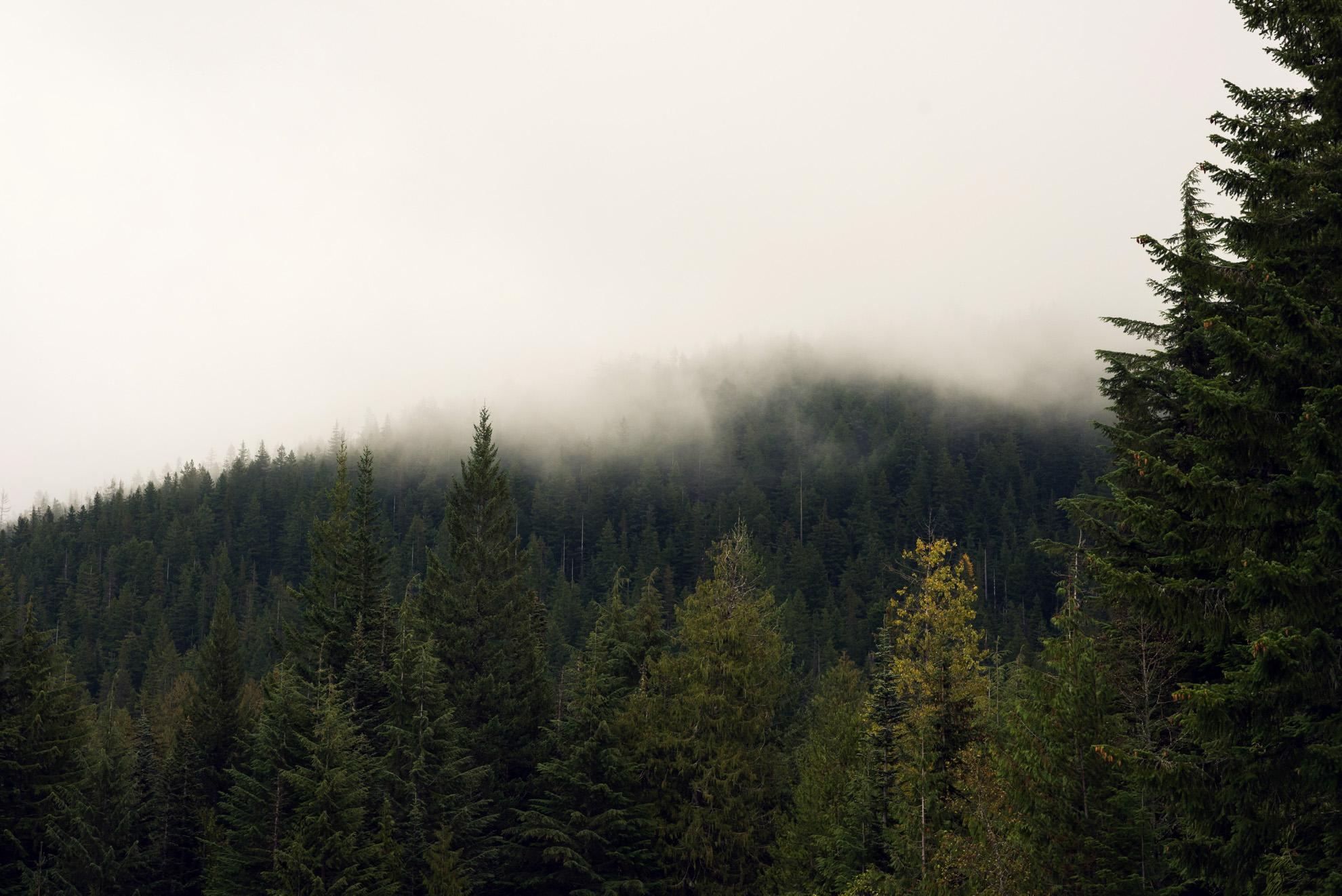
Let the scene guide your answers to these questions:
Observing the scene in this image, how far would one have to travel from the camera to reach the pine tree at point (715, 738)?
31062mm

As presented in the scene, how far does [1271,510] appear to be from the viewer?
914 centimetres

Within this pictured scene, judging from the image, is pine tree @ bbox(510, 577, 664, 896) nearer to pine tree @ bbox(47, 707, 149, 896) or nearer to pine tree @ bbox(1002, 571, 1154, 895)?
pine tree @ bbox(47, 707, 149, 896)

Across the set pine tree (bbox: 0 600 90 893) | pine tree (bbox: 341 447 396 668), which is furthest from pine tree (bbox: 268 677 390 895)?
pine tree (bbox: 0 600 90 893)

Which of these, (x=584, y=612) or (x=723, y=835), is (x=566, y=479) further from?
(x=723, y=835)

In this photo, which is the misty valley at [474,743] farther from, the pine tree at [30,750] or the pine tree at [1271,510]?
the pine tree at [1271,510]

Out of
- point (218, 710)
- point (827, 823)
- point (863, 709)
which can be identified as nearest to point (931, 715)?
point (863, 709)

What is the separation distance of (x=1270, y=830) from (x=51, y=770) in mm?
40991

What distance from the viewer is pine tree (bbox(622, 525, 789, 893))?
31062 millimetres

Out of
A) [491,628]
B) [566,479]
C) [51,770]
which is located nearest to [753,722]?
[491,628]

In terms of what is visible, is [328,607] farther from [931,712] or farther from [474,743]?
[931,712]

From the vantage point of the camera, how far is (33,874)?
3095cm

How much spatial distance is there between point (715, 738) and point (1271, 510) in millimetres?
24984

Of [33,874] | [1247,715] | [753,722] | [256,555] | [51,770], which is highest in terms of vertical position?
[1247,715]

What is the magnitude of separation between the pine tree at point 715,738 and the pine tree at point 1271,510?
2156 centimetres
